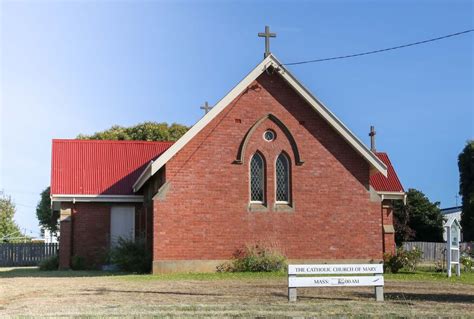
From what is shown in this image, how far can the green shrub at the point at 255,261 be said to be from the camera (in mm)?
24469

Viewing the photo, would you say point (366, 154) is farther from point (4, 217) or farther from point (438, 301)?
point (4, 217)

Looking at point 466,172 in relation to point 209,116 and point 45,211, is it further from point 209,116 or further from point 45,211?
point 209,116

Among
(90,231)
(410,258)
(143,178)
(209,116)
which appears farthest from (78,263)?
(410,258)

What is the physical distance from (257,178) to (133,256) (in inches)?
224

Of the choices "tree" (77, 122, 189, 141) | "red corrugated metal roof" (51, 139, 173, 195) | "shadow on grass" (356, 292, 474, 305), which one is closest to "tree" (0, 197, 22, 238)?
"tree" (77, 122, 189, 141)

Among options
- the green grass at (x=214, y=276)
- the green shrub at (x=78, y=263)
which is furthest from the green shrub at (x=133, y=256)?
the green shrub at (x=78, y=263)

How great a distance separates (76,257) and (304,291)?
15.6 m

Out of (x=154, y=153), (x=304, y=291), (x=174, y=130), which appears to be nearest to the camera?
(x=304, y=291)

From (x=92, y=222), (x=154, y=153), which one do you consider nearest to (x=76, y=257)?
(x=92, y=222)

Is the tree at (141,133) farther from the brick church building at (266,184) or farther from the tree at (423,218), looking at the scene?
the brick church building at (266,184)

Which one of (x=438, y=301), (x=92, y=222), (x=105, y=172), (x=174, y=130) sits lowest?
(x=438, y=301)

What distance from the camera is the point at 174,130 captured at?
54.9m

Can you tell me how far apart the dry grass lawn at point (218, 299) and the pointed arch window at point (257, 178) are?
4.67 meters

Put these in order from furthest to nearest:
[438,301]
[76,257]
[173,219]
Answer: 1. [76,257]
2. [173,219]
3. [438,301]
